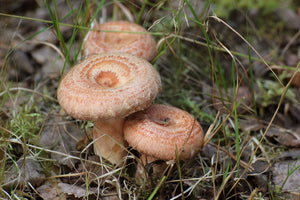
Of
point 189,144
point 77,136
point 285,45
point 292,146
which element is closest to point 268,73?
point 285,45

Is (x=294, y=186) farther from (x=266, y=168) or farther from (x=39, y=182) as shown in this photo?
(x=39, y=182)

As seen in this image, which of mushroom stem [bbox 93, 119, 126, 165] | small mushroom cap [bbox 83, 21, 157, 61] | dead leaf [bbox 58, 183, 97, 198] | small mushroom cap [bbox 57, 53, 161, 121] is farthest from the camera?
small mushroom cap [bbox 83, 21, 157, 61]

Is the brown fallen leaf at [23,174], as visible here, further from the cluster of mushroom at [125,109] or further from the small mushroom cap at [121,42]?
the small mushroom cap at [121,42]

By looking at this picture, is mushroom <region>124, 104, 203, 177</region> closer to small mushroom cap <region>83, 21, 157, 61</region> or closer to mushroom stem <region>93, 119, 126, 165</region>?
mushroom stem <region>93, 119, 126, 165</region>

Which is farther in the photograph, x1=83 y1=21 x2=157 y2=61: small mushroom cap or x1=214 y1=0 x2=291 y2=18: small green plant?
x1=214 y1=0 x2=291 y2=18: small green plant

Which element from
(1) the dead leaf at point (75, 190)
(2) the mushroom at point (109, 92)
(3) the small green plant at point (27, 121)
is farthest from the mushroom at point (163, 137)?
(3) the small green plant at point (27, 121)

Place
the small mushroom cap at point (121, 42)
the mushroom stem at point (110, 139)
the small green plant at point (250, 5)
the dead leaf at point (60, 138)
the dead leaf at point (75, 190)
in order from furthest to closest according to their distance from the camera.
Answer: the small green plant at point (250, 5)
the small mushroom cap at point (121, 42)
the dead leaf at point (60, 138)
the mushroom stem at point (110, 139)
the dead leaf at point (75, 190)

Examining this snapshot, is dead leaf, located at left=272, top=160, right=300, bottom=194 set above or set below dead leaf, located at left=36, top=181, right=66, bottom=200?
above

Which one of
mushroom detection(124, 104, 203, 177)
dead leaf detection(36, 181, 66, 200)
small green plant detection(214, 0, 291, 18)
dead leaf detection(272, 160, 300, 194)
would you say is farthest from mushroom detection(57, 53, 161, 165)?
small green plant detection(214, 0, 291, 18)
